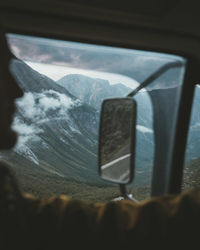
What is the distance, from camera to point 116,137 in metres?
1.56

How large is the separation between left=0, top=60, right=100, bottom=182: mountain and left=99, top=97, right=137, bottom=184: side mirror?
38.2 m

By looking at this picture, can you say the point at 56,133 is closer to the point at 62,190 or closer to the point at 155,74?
the point at 62,190

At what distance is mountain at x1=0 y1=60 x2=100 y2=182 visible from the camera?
41812 mm

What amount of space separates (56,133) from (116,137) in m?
51.2

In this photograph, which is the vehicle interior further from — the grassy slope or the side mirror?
the grassy slope

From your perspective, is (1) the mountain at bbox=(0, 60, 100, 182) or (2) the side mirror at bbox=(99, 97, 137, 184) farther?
(1) the mountain at bbox=(0, 60, 100, 182)

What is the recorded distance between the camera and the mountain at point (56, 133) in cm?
4181

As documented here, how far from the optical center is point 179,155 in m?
1.61

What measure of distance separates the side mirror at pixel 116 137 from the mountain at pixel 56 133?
125ft

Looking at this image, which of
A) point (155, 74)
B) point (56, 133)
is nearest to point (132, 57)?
point (155, 74)

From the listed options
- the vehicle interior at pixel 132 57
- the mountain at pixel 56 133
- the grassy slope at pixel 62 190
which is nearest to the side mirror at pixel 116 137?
the vehicle interior at pixel 132 57

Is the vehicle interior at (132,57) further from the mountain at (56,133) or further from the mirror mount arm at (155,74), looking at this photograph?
the mountain at (56,133)

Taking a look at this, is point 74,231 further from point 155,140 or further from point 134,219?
point 155,140

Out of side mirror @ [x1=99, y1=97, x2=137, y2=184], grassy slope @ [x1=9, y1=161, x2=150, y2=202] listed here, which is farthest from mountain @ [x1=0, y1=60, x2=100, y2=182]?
side mirror @ [x1=99, y1=97, x2=137, y2=184]
